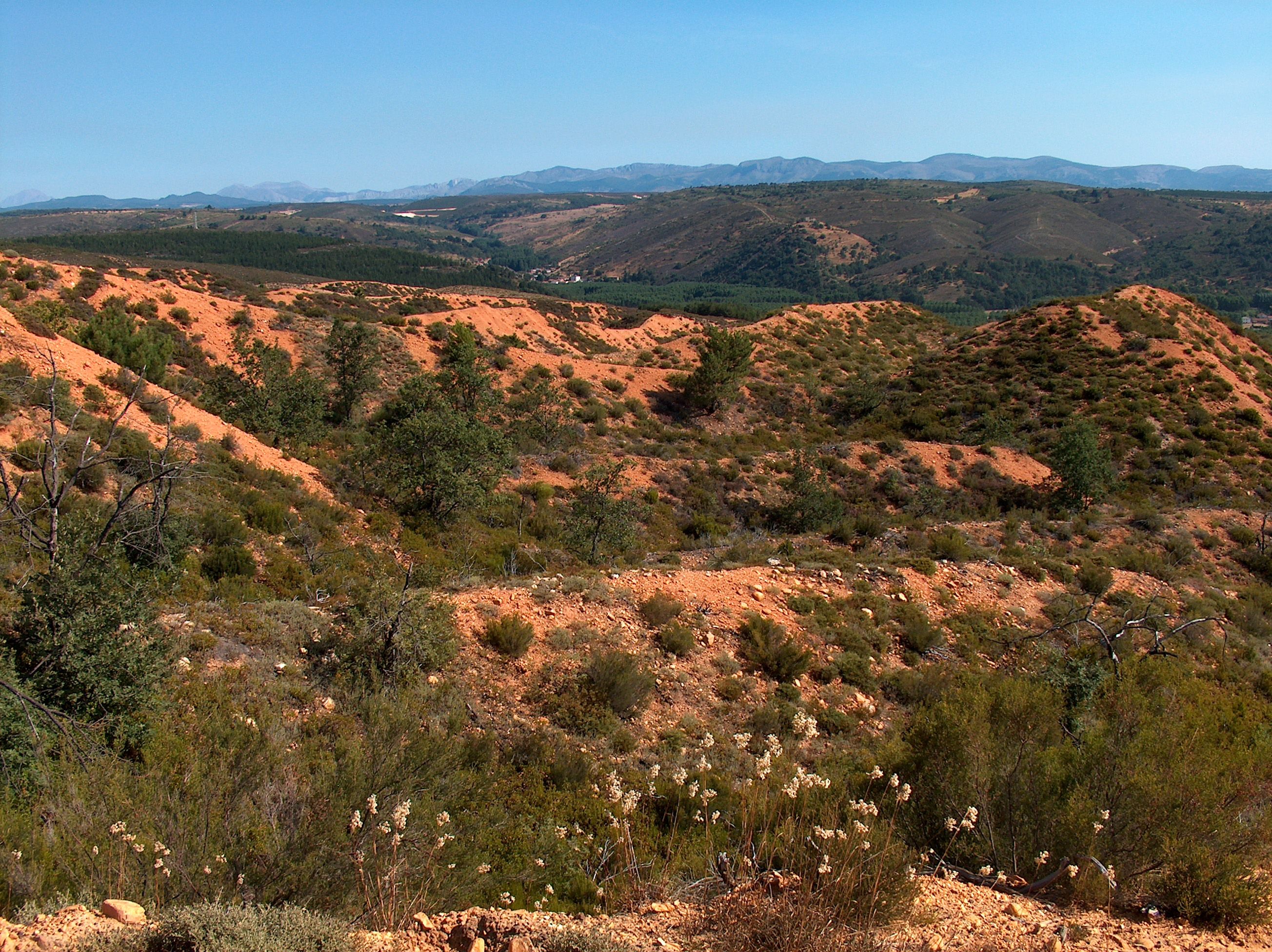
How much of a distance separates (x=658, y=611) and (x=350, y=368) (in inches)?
742

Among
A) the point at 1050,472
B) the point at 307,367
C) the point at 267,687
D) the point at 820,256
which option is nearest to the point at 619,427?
the point at 307,367

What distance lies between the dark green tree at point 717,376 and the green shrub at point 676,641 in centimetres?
2171

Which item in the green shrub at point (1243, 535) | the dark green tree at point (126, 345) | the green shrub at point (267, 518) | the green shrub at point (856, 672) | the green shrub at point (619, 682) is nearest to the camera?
the green shrub at point (619, 682)

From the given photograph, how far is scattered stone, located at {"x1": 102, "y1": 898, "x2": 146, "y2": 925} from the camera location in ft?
11.2

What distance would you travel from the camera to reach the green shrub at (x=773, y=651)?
29.7ft

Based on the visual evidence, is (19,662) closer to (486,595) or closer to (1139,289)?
(486,595)

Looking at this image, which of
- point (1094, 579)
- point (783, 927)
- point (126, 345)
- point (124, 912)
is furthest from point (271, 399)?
point (1094, 579)

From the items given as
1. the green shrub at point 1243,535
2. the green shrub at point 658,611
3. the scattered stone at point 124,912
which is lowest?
the green shrub at point 1243,535

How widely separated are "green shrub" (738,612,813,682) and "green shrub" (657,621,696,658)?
851mm

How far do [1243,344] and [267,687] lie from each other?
44175 mm

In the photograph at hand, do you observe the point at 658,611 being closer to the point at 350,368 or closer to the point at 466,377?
the point at 466,377

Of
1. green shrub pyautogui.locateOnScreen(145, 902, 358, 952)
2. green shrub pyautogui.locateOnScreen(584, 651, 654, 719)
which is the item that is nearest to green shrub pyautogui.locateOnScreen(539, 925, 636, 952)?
green shrub pyautogui.locateOnScreen(145, 902, 358, 952)

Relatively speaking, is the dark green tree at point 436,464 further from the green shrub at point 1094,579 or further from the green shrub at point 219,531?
the green shrub at point 1094,579

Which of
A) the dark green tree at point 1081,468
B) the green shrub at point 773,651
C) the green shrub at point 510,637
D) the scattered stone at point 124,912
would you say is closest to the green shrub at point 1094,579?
the green shrub at point 773,651
